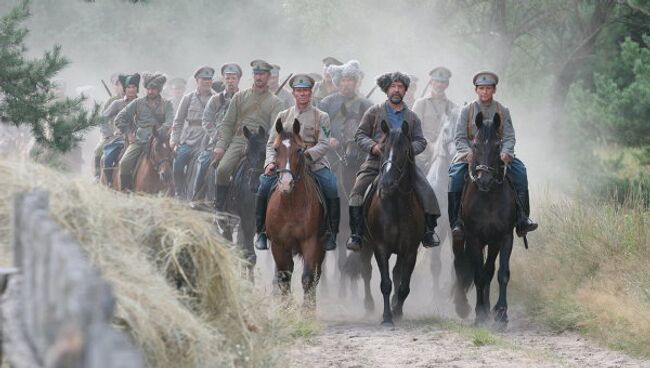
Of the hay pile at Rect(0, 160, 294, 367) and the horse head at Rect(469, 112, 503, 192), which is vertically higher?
the horse head at Rect(469, 112, 503, 192)

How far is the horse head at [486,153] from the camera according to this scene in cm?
1390

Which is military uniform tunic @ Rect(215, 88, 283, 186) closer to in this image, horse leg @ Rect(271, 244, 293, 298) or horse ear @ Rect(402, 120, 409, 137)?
horse leg @ Rect(271, 244, 293, 298)

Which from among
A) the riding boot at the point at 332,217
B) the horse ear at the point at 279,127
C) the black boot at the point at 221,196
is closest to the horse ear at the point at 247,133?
the black boot at the point at 221,196

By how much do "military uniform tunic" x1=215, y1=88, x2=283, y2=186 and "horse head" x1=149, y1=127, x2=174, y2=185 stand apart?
3203 mm

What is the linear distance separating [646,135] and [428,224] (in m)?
5.15

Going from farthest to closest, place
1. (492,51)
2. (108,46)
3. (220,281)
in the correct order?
(108,46), (492,51), (220,281)

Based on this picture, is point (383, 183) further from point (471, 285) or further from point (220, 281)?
point (220, 281)

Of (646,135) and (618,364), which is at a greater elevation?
(646,135)

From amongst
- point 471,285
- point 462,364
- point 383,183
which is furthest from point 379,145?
point 462,364

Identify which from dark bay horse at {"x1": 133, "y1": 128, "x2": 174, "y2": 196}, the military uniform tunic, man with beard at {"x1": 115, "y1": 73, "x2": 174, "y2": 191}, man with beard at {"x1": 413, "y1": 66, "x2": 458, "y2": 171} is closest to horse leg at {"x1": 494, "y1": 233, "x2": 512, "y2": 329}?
the military uniform tunic

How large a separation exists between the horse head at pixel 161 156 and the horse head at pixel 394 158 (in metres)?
6.54

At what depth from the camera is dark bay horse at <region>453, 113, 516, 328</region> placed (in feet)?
45.8

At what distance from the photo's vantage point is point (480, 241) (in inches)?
575

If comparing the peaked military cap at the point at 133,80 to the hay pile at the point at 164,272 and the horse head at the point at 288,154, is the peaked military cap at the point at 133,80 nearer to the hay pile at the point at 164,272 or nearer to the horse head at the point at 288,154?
the horse head at the point at 288,154
